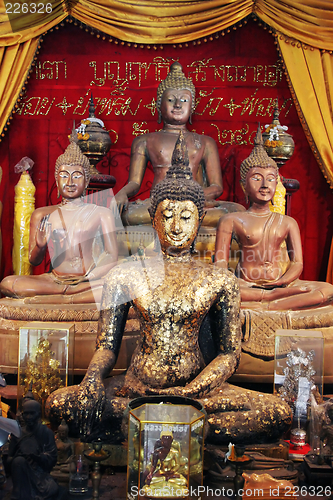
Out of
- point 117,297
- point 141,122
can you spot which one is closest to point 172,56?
point 141,122

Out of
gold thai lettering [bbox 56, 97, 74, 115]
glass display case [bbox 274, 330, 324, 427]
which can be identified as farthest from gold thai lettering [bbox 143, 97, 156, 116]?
glass display case [bbox 274, 330, 324, 427]

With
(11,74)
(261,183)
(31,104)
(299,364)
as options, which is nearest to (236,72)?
(31,104)

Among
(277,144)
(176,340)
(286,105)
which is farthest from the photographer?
(286,105)

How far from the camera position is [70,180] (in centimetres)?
418

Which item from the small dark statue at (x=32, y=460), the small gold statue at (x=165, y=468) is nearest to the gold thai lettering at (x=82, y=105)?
the small dark statue at (x=32, y=460)

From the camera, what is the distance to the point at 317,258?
5895 millimetres

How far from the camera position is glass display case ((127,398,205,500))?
7.10 feet

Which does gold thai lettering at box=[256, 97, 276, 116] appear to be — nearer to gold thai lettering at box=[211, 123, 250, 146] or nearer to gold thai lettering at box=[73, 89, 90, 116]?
gold thai lettering at box=[211, 123, 250, 146]

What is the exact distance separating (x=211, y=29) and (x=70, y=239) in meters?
2.53

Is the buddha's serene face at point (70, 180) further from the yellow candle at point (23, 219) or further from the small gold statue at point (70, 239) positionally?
the yellow candle at point (23, 219)

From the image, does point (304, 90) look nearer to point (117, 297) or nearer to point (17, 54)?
point (17, 54)

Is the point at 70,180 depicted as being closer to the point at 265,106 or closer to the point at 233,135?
the point at 233,135

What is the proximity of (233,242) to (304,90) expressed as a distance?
69.5 inches

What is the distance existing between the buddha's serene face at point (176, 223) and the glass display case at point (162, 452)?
0.85 m
